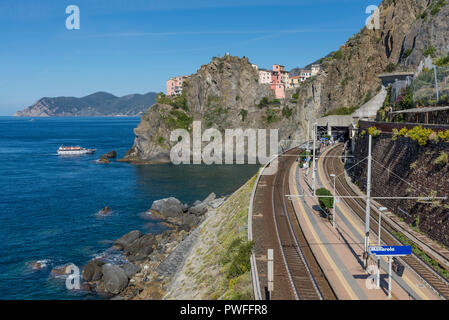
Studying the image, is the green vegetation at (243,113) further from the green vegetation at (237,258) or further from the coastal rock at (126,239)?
the green vegetation at (237,258)

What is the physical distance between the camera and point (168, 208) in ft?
170

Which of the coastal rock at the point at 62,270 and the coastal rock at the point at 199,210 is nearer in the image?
the coastal rock at the point at 62,270

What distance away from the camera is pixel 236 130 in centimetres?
11631

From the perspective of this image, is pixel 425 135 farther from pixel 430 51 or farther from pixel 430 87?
pixel 430 51

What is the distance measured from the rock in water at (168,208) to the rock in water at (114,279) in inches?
760

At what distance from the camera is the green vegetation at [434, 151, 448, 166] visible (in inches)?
847

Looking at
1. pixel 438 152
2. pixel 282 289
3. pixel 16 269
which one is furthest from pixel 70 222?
pixel 438 152

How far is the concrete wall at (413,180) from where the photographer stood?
21.4 meters

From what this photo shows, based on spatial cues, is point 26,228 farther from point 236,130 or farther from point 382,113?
point 236,130

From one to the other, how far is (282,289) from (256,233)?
8.20 m

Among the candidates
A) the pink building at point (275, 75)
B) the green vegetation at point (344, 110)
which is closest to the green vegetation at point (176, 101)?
the pink building at point (275, 75)

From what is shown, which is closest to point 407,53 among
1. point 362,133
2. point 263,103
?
point 362,133

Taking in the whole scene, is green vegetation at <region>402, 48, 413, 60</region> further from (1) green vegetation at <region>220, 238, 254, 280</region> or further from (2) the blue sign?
(2) the blue sign

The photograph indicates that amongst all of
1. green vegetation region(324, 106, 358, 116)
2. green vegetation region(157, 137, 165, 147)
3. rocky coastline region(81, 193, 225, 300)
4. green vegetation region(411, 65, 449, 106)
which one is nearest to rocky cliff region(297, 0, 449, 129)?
green vegetation region(324, 106, 358, 116)
